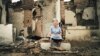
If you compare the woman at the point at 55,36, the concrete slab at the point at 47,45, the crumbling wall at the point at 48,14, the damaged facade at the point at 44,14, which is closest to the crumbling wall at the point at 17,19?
the damaged facade at the point at 44,14

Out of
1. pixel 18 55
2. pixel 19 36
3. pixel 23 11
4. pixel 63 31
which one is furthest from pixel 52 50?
pixel 23 11

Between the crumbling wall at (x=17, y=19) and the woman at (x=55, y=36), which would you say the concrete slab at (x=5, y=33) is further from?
the crumbling wall at (x=17, y=19)

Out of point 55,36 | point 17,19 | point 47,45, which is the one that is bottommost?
point 47,45

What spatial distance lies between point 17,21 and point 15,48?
18.9ft

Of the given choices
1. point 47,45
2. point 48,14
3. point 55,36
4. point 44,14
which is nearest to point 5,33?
point 47,45

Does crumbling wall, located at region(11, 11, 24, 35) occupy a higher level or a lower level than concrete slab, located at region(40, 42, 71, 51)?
higher

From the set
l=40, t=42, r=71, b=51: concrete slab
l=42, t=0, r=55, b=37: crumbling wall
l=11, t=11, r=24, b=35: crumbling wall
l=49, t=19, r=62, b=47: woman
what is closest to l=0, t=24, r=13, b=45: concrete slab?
l=40, t=42, r=71, b=51: concrete slab

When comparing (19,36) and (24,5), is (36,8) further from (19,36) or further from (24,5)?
(19,36)

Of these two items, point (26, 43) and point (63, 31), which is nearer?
point (26, 43)

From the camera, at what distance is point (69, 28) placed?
1714 cm

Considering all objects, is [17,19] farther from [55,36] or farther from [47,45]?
[55,36]

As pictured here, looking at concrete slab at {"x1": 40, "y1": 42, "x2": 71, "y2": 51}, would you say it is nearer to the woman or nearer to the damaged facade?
the woman

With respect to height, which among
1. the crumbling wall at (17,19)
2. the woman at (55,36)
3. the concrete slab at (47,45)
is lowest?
the concrete slab at (47,45)

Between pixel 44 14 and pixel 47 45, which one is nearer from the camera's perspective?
pixel 47 45
